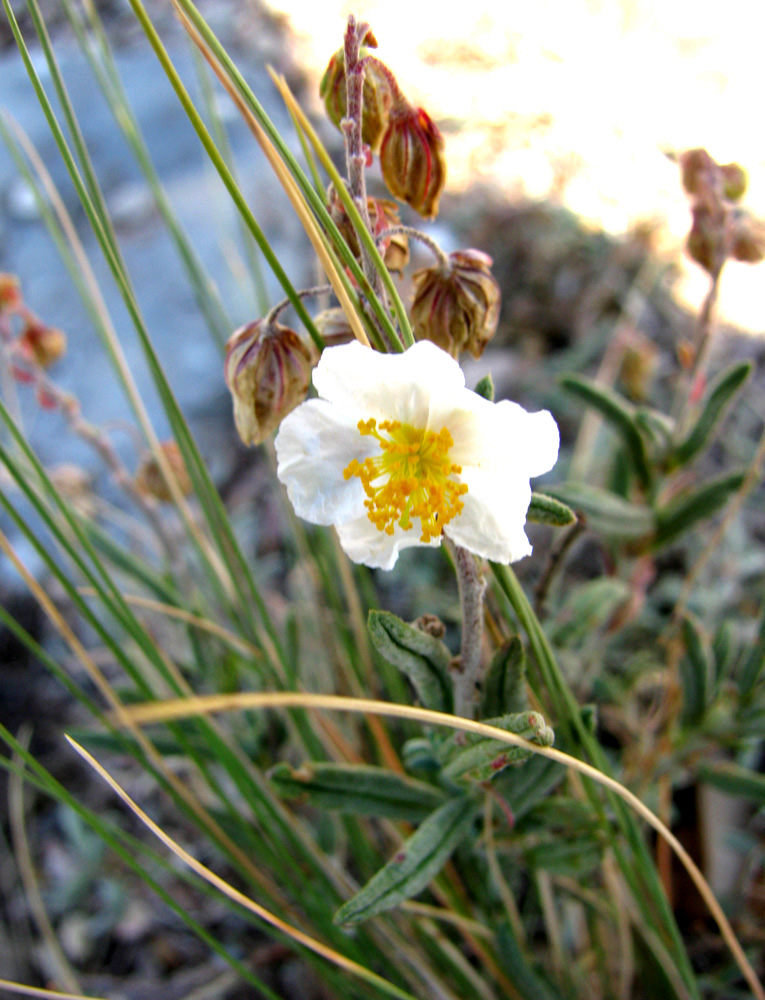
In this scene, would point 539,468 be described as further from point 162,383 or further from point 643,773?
point 643,773

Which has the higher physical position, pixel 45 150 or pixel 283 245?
pixel 45 150

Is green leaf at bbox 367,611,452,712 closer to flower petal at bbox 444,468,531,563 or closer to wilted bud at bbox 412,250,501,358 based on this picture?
flower petal at bbox 444,468,531,563

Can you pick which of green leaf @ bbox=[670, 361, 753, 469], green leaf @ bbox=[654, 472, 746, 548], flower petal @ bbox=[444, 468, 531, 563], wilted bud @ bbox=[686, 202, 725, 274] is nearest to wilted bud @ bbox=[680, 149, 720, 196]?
wilted bud @ bbox=[686, 202, 725, 274]

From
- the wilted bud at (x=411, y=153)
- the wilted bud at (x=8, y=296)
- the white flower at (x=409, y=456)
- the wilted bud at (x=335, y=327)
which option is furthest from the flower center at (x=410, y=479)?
the wilted bud at (x=8, y=296)

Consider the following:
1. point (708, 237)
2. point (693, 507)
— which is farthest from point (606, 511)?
point (708, 237)

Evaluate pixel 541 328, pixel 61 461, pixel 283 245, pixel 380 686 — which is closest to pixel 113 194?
pixel 283 245
